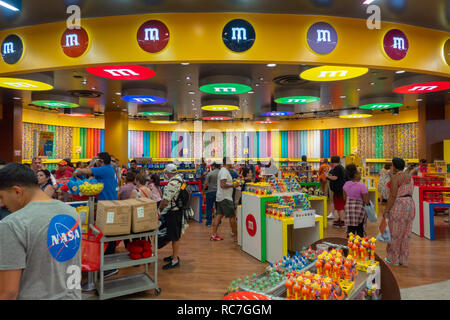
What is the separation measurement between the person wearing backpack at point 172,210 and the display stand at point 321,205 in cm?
360

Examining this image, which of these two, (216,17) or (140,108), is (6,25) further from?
(140,108)

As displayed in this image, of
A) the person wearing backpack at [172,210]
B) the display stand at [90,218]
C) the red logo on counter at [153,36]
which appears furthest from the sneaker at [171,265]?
the red logo on counter at [153,36]

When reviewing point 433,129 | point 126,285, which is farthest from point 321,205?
point 433,129

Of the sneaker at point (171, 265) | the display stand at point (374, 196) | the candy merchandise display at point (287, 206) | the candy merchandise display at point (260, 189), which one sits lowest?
the sneaker at point (171, 265)

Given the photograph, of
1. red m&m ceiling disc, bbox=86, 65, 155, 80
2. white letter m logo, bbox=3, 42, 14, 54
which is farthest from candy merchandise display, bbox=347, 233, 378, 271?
white letter m logo, bbox=3, 42, 14, 54

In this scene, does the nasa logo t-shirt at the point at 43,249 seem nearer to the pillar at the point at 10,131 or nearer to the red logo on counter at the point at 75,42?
the red logo on counter at the point at 75,42

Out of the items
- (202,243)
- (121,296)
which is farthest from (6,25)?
(202,243)

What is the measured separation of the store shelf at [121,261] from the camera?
336 cm

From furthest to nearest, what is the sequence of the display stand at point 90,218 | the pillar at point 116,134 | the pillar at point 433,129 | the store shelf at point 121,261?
the pillar at point 116,134
the pillar at point 433,129
the display stand at point 90,218
the store shelf at point 121,261

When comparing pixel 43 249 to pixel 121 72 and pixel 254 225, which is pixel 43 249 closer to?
pixel 254 225

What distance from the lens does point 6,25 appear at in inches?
192

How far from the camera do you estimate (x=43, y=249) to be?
4.48 ft

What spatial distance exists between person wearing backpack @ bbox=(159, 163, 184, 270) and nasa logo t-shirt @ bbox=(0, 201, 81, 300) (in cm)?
277

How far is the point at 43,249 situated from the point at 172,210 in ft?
9.91
